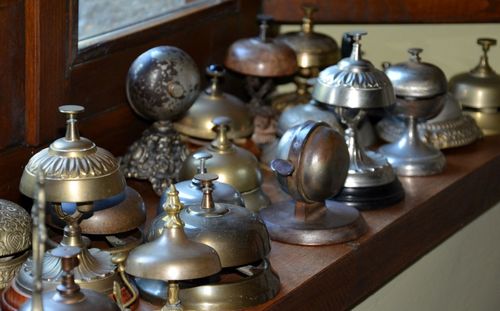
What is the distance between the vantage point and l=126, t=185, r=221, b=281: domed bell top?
149 centimetres

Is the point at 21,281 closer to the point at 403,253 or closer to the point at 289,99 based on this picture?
the point at 403,253

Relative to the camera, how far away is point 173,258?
1497 millimetres

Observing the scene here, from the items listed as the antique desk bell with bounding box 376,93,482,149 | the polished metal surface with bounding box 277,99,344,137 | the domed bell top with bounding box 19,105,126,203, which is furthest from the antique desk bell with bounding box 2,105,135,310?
the antique desk bell with bounding box 376,93,482,149

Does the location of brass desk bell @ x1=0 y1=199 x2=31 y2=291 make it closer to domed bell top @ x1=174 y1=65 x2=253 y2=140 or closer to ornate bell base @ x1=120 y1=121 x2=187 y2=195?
ornate bell base @ x1=120 y1=121 x2=187 y2=195

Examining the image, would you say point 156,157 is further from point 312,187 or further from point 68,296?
point 68,296

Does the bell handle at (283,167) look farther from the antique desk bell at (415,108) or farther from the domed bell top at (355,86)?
the antique desk bell at (415,108)

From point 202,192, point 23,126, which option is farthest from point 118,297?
point 23,126

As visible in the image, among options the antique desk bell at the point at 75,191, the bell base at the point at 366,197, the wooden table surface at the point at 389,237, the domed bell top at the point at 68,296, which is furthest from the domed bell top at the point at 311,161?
the domed bell top at the point at 68,296

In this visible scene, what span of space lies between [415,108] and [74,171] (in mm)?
927

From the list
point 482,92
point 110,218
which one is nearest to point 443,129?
point 482,92

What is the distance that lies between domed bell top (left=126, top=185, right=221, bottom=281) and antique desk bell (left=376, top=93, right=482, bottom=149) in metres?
1.00

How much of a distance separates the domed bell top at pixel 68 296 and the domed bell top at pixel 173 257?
0.35 ft

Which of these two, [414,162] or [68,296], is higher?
[68,296]

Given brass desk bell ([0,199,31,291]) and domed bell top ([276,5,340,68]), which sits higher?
domed bell top ([276,5,340,68])
